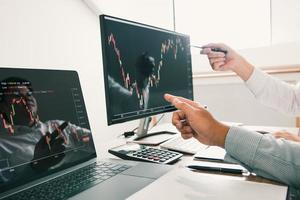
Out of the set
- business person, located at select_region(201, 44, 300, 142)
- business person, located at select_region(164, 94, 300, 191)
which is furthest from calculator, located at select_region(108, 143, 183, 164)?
business person, located at select_region(201, 44, 300, 142)

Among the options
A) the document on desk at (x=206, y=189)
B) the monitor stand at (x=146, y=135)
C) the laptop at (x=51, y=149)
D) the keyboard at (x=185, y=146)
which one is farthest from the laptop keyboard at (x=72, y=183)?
the monitor stand at (x=146, y=135)

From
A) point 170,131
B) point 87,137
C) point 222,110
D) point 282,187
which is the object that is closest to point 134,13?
point 222,110

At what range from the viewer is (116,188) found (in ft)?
1.75

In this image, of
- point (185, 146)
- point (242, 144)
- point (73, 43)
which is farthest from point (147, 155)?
point (73, 43)

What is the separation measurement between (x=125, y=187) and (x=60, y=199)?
12 centimetres

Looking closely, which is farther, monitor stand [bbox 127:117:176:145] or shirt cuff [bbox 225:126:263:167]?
monitor stand [bbox 127:117:176:145]

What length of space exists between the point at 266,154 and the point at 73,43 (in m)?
1.14

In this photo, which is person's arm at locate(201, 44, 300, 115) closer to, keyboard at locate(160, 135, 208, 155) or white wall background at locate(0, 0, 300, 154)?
keyboard at locate(160, 135, 208, 155)

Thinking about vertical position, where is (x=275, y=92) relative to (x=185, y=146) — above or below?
above

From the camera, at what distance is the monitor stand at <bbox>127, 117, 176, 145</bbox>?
1033 millimetres

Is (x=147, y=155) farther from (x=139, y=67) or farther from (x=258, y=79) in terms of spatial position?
(x=258, y=79)

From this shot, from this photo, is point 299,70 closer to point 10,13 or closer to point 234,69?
point 234,69

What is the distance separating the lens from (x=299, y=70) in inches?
63.2

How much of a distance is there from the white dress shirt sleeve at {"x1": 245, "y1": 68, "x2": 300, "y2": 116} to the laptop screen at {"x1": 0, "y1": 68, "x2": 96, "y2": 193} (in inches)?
30.7
